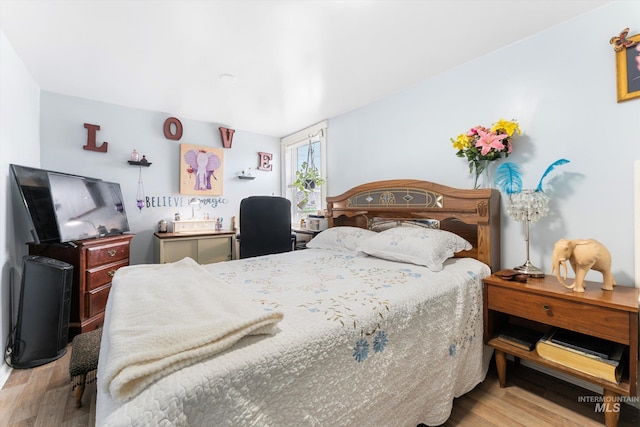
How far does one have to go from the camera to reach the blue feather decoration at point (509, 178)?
1.86 meters

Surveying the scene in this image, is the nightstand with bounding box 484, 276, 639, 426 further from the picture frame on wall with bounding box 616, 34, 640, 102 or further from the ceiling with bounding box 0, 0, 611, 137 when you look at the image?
the ceiling with bounding box 0, 0, 611, 137

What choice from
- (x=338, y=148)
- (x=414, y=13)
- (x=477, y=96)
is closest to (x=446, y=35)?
(x=414, y=13)

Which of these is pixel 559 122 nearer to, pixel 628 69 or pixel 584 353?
pixel 628 69

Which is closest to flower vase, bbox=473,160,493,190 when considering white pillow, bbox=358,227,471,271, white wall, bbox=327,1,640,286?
white wall, bbox=327,1,640,286

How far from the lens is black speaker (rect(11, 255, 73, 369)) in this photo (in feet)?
6.37

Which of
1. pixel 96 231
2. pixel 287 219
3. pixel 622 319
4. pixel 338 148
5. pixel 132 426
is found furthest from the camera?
pixel 338 148

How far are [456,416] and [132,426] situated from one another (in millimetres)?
1614

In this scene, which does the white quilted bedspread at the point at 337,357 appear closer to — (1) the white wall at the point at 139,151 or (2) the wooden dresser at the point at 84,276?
(2) the wooden dresser at the point at 84,276

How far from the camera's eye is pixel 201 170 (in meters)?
3.85

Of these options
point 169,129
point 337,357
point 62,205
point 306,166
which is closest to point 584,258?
point 337,357

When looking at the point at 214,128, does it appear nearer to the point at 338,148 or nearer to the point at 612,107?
the point at 338,148

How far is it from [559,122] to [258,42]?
2.18 m

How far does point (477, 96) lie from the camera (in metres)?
2.22

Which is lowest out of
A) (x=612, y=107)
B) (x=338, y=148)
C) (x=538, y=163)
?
(x=538, y=163)
